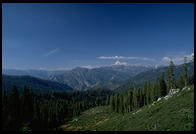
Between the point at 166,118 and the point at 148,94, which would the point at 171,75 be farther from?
the point at 166,118

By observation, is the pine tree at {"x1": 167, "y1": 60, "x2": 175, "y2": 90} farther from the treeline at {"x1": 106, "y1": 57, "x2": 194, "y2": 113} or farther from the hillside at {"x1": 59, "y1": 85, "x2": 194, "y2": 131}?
the hillside at {"x1": 59, "y1": 85, "x2": 194, "y2": 131}

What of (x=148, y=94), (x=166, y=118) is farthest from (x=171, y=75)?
(x=166, y=118)

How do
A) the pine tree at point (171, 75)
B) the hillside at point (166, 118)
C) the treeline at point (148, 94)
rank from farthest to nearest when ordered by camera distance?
the treeline at point (148, 94) < the pine tree at point (171, 75) < the hillside at point (166, 118)

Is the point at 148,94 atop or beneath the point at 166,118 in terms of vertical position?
beneath

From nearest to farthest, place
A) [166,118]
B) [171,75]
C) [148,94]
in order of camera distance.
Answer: [166,118]
[171,75]
[148,94]

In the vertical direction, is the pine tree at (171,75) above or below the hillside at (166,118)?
above

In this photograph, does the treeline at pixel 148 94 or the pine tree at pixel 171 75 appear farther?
the treeline at pixel 148 94

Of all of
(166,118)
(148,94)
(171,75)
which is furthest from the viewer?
(148,94)

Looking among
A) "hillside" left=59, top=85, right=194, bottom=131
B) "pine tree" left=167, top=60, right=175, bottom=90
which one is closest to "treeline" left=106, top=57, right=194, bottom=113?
"pine tree" left=167, top=60, right=175, bottom=90

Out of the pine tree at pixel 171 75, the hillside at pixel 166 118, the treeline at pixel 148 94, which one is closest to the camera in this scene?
the hillside at pixel 166 118

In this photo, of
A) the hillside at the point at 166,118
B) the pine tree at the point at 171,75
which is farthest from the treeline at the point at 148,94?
the hillside at the point at 166,118

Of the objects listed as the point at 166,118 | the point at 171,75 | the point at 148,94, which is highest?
the point at 171,75

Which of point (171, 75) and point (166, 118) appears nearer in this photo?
point (166, 118)

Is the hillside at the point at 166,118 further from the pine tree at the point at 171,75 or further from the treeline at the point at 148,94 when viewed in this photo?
the treeline at the point at 148,94
